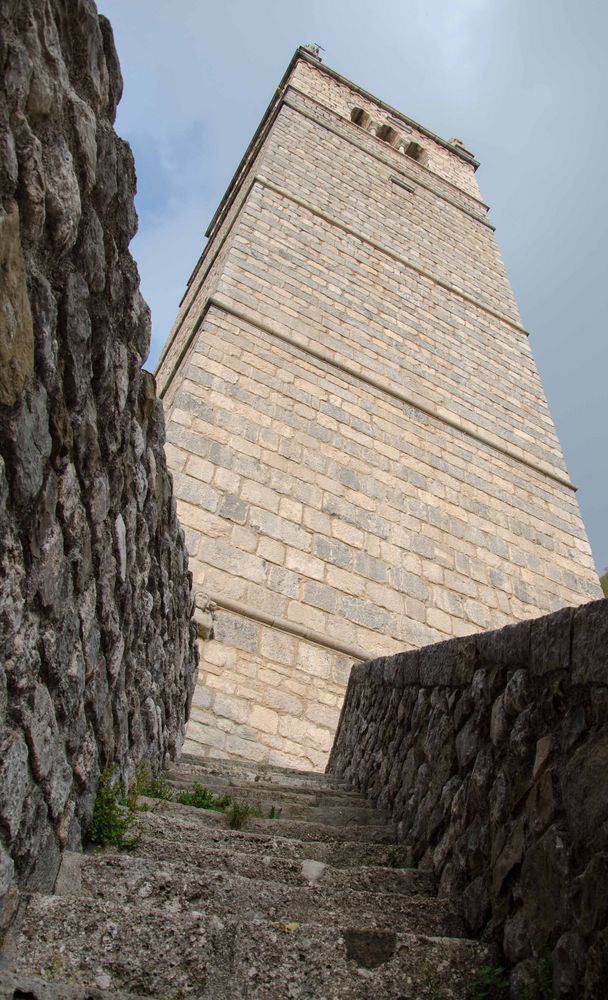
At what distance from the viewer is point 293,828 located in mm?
2361

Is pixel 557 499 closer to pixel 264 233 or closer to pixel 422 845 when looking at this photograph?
pixel 264 233

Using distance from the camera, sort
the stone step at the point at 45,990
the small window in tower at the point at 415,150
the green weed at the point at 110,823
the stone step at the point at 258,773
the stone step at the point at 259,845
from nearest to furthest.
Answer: the stone step at the point at 45,990 < the green weed at the point at 110,823 < the stone step at the point at 259,845 < the stone step at the point at 258,773 < the small window in tower at the point at 415,150

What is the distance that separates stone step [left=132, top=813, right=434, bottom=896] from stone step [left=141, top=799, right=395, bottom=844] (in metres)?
0.20

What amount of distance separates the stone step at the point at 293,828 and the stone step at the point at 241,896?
1.42 feet

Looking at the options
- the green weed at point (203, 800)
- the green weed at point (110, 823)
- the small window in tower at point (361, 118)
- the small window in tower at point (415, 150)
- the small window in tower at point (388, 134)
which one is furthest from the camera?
the small window in tower at point (415, 150)

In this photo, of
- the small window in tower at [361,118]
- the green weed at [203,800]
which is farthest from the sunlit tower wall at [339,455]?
the small window in tower at [361,118]

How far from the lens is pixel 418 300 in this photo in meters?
8.55

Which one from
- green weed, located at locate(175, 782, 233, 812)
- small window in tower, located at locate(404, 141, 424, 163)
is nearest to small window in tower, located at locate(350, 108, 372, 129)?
small window in tower, located at locate(404, 141, 424, 163)

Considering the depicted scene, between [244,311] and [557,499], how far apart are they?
12.3ft

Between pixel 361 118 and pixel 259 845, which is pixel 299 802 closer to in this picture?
pixel 259 845

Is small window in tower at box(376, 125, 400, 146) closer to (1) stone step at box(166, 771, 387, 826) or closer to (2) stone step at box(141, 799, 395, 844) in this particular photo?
(1) stone step at box(166, 771, 387, 826)

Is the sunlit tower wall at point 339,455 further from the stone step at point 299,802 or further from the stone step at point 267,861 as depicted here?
the stone step at point 267,861

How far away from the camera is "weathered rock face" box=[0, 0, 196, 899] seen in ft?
3.60

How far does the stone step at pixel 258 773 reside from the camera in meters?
3.26
